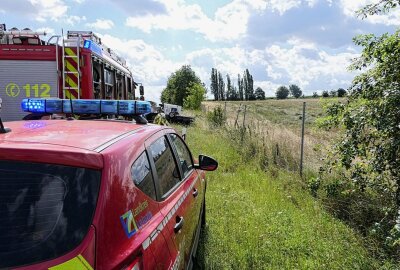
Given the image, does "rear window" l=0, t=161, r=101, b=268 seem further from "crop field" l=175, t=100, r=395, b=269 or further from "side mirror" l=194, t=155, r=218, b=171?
"crop field" l=175, t=100, r=395, b=269

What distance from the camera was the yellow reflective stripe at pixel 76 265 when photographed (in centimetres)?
187

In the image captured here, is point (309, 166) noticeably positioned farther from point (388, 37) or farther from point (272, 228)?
point (388, 37)

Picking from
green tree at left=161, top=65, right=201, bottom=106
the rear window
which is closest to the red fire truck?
the rear window

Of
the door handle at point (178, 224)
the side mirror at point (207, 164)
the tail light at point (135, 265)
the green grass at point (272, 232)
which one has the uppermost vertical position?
the side mirror at point (207, 164)

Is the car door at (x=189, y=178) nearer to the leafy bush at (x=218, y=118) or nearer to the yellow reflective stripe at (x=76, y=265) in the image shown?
the yellow reflective stripe at (x=76, y=265)

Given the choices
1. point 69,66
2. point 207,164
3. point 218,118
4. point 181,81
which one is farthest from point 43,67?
point 181,81

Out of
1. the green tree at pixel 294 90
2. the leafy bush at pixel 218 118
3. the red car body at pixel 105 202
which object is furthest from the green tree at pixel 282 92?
the red car body at pixel 105 202

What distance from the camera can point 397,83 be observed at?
523 cm

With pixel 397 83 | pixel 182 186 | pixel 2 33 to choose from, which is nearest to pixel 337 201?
pixel 397 83

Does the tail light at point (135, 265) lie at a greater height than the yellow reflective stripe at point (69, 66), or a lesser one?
lesser

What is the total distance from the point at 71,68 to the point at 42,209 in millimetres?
7316

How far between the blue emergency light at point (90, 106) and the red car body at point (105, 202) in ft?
1.73

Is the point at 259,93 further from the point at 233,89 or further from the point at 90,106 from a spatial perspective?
the point at 90,106

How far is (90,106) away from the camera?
12.3ft
